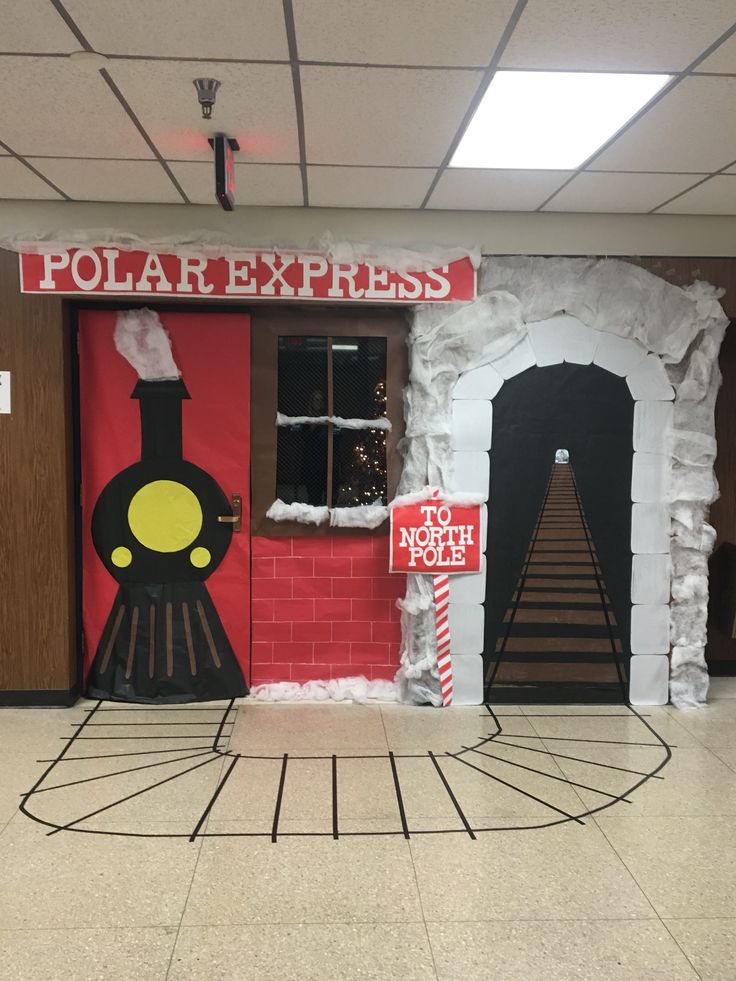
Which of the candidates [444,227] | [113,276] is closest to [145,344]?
[113,276]

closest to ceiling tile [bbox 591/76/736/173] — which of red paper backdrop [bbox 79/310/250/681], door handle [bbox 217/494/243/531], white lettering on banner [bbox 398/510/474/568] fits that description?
white lettering on banner [bbox 398/510/474/568]

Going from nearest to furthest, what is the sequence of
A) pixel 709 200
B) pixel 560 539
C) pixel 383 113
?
pixel 383 113 → pixel 709 200 → pixel 560 539

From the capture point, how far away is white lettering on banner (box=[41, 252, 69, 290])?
11.9 ft

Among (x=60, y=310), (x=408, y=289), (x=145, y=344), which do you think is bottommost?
(x=145, y=344)

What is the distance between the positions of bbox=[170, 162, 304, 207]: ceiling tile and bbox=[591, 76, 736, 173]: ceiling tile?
1.34 metres

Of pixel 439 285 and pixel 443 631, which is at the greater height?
pixel 439 285

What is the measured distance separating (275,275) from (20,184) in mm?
1211

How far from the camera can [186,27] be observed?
210 cm

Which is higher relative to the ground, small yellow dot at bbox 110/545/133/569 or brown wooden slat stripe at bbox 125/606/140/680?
small yellow dot at bbox 110/545/133/569

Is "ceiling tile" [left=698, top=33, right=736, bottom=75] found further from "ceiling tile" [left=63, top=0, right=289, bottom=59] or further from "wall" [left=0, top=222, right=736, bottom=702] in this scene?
"wall" [left=0, top=222, right=736, bottom=702]

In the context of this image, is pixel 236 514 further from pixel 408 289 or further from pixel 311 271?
pixel 408 289

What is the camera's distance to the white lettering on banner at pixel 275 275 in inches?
145

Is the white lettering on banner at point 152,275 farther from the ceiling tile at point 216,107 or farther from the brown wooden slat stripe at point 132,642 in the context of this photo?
the brown wooden slat stripe at point 132,642

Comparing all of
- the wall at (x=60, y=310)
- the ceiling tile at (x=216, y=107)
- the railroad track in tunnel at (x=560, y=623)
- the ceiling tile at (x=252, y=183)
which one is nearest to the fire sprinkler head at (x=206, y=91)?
the ceiling tile at (x=216, y=107)
